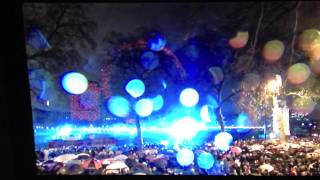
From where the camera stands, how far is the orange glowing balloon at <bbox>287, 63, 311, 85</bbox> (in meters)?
2.45

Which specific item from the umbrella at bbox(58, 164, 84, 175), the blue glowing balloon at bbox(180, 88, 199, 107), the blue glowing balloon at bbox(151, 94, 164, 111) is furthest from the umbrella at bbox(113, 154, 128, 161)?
the blue glowing balloon at bbox(180, 88, 199, 107)

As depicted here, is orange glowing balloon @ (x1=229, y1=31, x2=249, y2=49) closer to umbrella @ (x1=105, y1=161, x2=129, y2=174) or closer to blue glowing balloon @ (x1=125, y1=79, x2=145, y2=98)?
blue glowing balloon @ (x1=125, y1=79, x2=145, y2=98)

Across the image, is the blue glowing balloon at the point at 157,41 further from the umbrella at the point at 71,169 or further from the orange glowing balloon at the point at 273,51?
the umbrella at the point at 71,169

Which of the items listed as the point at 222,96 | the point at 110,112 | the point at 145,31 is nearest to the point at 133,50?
the point at 145,31

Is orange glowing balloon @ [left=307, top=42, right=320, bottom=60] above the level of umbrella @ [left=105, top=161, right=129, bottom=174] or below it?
above

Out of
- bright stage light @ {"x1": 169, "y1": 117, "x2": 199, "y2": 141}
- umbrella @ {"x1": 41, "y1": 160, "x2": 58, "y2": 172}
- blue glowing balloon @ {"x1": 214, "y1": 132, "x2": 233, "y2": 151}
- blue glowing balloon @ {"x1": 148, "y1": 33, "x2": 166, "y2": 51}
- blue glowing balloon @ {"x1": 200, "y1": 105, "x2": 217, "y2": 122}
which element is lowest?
umbrella @ {"x1": 41, "y1": 160, "x2": 58, "y2": 172}

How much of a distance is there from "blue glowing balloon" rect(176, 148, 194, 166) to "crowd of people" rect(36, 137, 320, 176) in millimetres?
19

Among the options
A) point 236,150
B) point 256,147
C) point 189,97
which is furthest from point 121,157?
point 256,147

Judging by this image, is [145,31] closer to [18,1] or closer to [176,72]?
[176,72]

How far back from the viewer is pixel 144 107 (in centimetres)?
256

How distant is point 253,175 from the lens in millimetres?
2580

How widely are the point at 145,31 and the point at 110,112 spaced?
20.3 inches

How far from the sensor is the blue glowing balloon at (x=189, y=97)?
99.9 inches

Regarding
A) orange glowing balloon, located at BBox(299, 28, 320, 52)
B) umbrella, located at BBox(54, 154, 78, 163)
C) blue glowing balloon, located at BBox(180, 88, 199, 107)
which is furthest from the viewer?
umbrella, located at BBox(54, 154, 78, 163)
